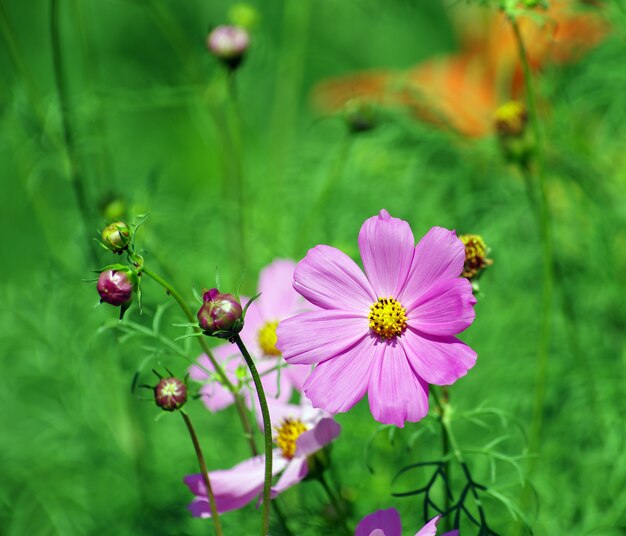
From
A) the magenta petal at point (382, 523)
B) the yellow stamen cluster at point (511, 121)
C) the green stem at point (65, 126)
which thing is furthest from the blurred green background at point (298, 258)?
the magenta petal at point (382, 523)

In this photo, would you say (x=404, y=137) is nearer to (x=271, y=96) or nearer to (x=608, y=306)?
(x=608, y=306)

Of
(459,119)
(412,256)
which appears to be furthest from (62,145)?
(459,119)

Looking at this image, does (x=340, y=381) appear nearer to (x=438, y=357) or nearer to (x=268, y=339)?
(x=438, y=357)

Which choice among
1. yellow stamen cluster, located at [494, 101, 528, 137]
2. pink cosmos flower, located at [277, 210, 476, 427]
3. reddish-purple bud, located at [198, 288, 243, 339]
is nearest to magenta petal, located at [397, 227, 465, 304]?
pink cosmos flower, located at [277, 210, 476, 427]

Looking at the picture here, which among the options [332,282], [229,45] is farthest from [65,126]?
[332,282]

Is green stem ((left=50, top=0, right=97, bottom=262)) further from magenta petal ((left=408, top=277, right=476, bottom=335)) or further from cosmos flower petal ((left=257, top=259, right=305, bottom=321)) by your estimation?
magenta petal ((left=408, top=277, right=476, bottom=335))
